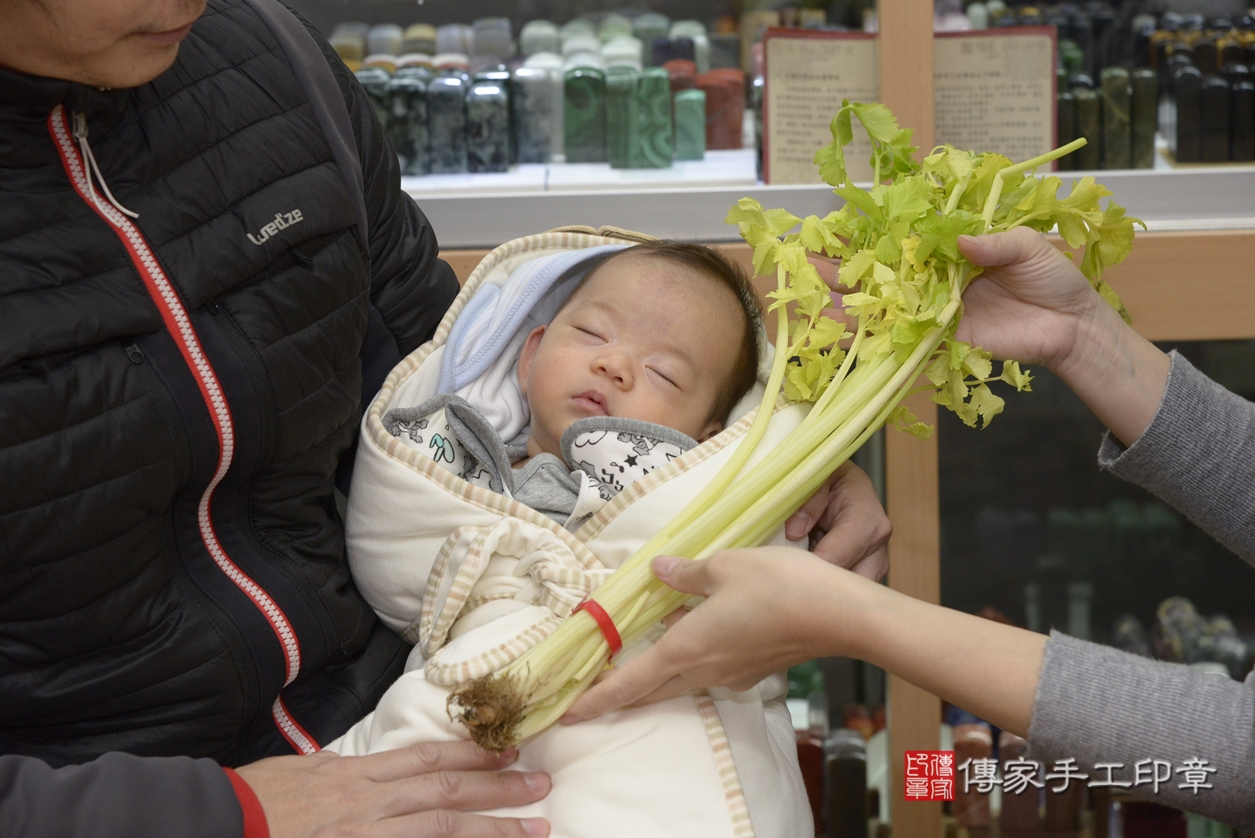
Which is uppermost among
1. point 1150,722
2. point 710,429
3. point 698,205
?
point 698,205

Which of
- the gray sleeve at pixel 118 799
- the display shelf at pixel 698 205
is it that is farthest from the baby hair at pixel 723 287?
the gray sleeve at pixel 118 799

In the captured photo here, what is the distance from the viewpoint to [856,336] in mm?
1188

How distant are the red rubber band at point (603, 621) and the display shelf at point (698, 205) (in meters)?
1.00

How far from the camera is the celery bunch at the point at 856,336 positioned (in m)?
1.10

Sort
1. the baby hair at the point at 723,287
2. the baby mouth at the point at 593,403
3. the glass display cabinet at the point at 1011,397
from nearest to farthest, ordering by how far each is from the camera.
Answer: the baby mouth at the point at 593,403 → the baby hair at the point at 723,287 → the glass display cabinet at the point at 1011,397

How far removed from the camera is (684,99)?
2.27 m

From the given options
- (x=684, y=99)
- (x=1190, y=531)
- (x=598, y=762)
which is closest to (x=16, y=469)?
(x=598, y=762)

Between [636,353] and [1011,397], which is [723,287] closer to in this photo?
[636,353]

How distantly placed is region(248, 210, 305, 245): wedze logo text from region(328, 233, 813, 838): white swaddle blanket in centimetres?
27

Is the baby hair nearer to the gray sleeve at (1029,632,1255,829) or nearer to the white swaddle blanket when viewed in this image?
the white swaddle blanket

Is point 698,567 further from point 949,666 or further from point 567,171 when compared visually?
point 567,171

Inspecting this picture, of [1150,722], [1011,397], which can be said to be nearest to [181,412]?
A: [1150,722]

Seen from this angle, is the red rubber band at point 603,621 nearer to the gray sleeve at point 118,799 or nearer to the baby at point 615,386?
the baby at point 615,386

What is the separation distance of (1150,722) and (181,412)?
36.7 inches
